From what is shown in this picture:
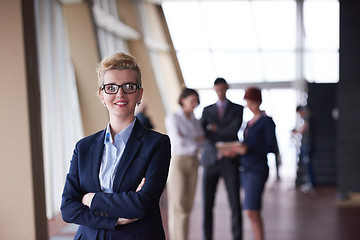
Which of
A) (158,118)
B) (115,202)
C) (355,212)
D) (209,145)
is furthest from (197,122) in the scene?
(158,118)

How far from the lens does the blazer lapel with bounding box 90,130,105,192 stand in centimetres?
153

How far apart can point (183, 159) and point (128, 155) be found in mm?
2792

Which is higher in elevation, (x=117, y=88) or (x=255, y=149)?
(x=117, y=88)

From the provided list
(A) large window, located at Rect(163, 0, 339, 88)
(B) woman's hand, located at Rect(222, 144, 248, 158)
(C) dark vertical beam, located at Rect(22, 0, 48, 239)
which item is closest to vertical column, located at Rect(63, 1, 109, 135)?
(B) woman's hand, located at Rect(222, 144, 248, 158)

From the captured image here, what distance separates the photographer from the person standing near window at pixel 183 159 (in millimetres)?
4254

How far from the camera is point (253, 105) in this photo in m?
3.82

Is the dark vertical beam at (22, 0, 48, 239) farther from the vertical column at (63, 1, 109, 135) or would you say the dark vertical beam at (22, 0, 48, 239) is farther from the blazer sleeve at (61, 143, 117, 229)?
the vertical column at (63, 1, 109, 135)

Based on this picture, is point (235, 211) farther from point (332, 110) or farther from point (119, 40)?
point (332, 110)

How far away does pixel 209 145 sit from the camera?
4.21 m

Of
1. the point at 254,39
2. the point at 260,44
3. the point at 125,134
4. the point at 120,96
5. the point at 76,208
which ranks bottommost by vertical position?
the point at 76,208

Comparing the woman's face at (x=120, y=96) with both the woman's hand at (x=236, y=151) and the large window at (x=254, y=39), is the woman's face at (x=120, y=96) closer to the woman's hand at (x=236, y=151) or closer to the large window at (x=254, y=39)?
the woman's hand at (x=236, y=151)

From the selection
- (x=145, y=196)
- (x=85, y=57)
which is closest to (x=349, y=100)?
(x=85, y=57)

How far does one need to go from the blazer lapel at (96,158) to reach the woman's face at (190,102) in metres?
2.68

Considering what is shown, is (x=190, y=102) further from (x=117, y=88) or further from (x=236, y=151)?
(x=117, y=88)
